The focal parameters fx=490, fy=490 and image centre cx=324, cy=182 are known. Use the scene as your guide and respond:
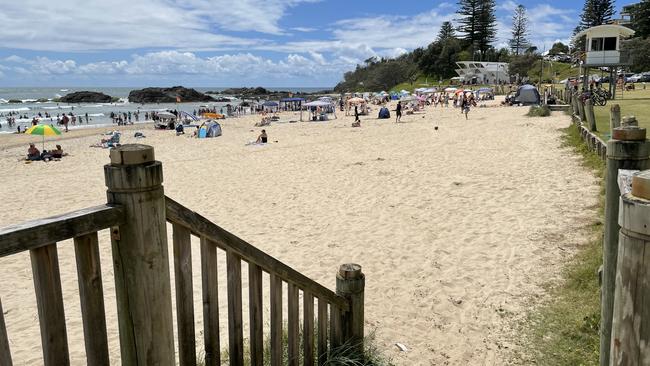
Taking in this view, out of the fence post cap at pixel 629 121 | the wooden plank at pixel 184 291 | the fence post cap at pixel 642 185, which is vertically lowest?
the wooden plank at pixel 184 291

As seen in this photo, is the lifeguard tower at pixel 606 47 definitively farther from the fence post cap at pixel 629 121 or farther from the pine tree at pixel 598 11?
the pine tree at pixel 598 11

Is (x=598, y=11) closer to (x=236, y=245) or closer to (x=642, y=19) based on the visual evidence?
(x=642, y=19)

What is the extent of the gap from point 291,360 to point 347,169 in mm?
11125

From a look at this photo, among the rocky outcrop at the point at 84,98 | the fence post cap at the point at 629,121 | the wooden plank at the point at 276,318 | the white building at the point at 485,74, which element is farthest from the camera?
the rocky outcrop at the point at 84,98

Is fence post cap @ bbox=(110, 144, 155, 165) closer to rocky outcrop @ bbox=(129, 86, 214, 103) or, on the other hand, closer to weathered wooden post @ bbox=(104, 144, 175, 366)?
weathered wooden post @ bbox=(104, 144, 175, 366)

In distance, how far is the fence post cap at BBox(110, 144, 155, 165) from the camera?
1.72m

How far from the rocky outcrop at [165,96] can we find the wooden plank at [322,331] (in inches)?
3653

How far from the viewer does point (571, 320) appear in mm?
4617

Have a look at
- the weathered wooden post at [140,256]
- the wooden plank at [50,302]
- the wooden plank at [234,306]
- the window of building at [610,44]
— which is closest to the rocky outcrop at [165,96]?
the window of building at [610,44]

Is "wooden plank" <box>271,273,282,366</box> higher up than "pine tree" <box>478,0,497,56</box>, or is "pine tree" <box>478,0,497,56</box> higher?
"pine tree" <box>478,0,497,56</box>

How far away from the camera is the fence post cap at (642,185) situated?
1.30 metres

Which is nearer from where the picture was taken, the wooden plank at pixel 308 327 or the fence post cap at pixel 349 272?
the wooden plank at pixel 308 327

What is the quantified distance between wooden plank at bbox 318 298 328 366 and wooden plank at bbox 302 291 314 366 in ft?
0.25

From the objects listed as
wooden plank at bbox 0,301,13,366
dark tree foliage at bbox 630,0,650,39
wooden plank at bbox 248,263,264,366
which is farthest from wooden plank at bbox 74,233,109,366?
dark tree foliage at bbox 630,0,650,39
